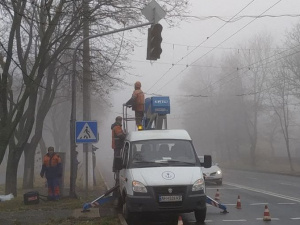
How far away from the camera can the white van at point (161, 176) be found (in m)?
9.02

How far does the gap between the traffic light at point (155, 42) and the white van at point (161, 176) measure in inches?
92.0

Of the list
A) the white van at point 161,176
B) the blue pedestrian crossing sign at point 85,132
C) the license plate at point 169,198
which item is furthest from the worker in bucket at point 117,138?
the license plate at point 169,198

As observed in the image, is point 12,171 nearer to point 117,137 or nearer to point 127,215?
point 117,137

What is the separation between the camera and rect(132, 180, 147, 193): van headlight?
29.7 feet

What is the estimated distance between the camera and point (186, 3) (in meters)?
15.5

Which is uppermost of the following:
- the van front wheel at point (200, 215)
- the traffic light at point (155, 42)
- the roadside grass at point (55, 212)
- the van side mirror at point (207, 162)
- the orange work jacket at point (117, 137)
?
the traffic light at point (155, 42)

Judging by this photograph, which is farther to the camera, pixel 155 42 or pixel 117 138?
pixel 117 138

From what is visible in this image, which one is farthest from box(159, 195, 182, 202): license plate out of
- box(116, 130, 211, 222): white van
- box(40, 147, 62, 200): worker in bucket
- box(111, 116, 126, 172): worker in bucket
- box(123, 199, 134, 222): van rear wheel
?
box(40, 147, 62, 200): worker in bucket

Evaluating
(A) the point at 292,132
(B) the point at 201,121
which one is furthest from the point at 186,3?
(A) the point at 292,132

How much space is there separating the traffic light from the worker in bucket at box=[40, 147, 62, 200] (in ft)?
15.4

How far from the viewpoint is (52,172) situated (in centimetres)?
1415

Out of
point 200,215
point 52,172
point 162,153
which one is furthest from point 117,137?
point 200,215

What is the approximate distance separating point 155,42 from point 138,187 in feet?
14.4

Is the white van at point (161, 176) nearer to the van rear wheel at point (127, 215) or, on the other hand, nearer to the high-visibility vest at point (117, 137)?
the van rear wheel at point (127, 215)
